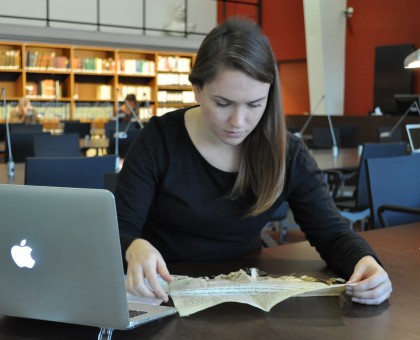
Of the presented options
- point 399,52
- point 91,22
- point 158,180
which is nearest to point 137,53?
point 91,22

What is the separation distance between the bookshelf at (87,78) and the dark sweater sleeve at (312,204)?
7171mm

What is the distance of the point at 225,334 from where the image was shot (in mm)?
1097

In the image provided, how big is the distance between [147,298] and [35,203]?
14.0 inches

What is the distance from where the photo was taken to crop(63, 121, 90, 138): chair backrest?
6902mm

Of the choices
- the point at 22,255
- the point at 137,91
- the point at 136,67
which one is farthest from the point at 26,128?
the point at 22,255

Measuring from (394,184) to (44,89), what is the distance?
7.05 m

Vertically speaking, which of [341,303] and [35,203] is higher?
[35,203]

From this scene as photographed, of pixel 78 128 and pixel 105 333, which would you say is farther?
pixel 78 128

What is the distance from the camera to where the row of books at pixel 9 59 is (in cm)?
859

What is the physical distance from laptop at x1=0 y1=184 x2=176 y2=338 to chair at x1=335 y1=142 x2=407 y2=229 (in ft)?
9.34

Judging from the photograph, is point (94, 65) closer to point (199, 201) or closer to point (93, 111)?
point (93, 111)

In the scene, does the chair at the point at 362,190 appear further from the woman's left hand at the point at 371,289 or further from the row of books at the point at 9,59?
the row of books at the point at 9,59

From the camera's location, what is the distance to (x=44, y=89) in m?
9.00

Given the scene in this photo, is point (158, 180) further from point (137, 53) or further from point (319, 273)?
point (137, 53)
